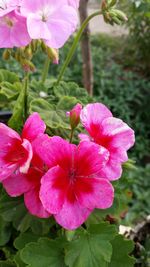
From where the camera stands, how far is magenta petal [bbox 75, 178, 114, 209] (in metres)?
0.66

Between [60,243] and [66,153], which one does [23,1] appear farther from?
[60,243]

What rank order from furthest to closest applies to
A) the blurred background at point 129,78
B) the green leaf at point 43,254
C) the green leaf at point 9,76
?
1. the blurred background at point 129,78
2. the green leaf at point 9,76
3. the green leaf at point 43,254

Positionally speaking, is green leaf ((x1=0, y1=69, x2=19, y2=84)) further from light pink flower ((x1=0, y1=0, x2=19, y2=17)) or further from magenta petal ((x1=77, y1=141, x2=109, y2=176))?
magenta petal ((x1=77, y1=141, x2=109, y2=176))

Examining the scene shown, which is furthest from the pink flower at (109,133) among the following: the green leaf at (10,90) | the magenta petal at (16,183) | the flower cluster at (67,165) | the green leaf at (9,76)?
the green leaf at (9,76)

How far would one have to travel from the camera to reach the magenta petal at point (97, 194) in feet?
2.15

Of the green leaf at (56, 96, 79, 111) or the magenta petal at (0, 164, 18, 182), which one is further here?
the green leaf at (56, 96, 79, 111)

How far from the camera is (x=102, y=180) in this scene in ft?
2.16

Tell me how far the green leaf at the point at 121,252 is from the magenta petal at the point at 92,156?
20 cm

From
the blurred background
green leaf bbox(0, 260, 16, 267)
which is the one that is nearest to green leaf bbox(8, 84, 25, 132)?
green leaf bbox(0, 260, 16, 267)

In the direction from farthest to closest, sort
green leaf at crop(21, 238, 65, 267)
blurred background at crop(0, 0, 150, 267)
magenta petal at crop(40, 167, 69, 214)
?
blurred background at crop(0, 0, 150, 267)
green leaf at crop(21, 238, 65, 267)
magenta petal at crop(40, 167, 69, 214)

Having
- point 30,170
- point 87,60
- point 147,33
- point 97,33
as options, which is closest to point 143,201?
point 87,60

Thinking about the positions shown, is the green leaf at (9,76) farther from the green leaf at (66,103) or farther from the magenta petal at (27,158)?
the magenta petal at (27,158)

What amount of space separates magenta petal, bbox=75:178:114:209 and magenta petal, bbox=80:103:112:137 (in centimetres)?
8

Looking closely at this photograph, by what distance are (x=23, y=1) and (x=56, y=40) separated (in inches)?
2.9
